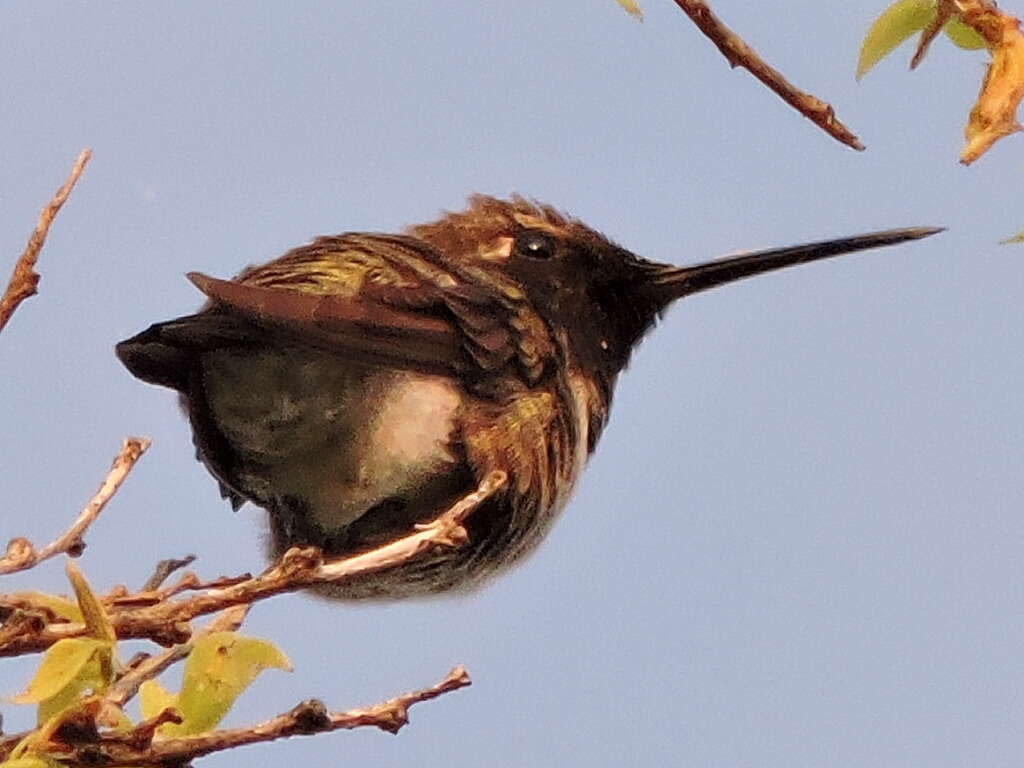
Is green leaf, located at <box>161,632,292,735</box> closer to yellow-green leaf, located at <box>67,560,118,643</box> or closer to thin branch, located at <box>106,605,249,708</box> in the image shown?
thin branch, located at <box>106,605,249,708</box>

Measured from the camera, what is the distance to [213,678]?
208cm

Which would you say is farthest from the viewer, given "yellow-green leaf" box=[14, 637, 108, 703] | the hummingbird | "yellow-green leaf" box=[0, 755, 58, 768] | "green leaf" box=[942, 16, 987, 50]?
the hummingbird

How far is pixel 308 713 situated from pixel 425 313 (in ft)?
4.85

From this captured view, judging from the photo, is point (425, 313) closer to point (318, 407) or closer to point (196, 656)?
point (318, 407)

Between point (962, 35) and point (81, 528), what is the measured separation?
4.96 feet

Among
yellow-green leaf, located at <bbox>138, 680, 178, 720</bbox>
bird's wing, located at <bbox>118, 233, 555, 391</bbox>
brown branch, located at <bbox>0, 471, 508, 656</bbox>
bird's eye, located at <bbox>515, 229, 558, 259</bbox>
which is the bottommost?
yellow-green leaf, located at <bbox>138, 680, 178, 720</bbox>

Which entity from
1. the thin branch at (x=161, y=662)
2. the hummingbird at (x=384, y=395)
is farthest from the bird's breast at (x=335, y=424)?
the thin branch at (x=161, y=662)

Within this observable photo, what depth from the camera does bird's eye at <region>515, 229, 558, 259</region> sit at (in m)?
3.89

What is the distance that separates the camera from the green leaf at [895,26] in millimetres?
2391

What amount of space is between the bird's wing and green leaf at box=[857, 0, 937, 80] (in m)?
1.14

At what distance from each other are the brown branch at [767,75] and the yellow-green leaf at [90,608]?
3.79 ft

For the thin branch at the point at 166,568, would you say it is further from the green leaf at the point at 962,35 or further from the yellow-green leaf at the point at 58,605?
the green leaf at the point at 962,35

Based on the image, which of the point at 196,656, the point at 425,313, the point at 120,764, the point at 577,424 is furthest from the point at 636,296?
the point at 120,764

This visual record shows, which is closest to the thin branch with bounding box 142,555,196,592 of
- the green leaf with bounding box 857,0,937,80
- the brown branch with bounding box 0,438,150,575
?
the brown branch with bounding box 0,438,150,575
